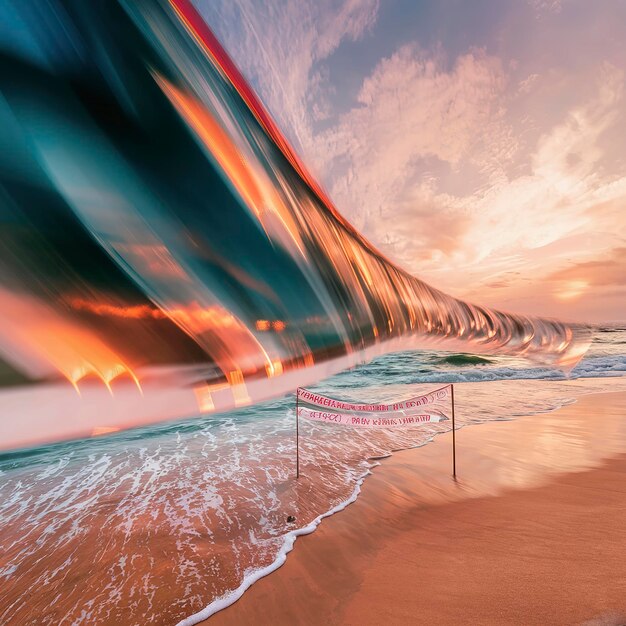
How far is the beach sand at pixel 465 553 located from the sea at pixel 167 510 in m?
0.21

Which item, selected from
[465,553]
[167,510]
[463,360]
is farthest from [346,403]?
[463,360]

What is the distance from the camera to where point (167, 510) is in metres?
2.28

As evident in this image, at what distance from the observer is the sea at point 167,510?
4.74ft

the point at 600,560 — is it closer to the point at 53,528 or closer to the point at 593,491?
the point at 593,491

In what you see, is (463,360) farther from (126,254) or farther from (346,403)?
(126,254)

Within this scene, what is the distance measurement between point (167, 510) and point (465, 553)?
77.5 inches

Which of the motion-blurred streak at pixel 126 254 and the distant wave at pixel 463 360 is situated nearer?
the motion-blurred streak at pixel 126 254

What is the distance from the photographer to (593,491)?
2.45 m

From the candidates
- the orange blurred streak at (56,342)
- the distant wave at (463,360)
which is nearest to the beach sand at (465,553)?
the orange blurred streak at (56,342)

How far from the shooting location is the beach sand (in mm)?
1275

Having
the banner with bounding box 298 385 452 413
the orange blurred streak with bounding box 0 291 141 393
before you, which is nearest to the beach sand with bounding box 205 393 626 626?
the banner with bounding box 298 385 452 413

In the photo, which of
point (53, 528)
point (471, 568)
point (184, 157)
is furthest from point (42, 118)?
point (471, 568)

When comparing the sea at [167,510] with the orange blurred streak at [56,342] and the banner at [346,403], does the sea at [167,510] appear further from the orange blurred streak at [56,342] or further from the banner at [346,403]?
the orange blurred streak at [56,342]

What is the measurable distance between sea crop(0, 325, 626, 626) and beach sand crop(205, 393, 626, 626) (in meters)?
0.21
